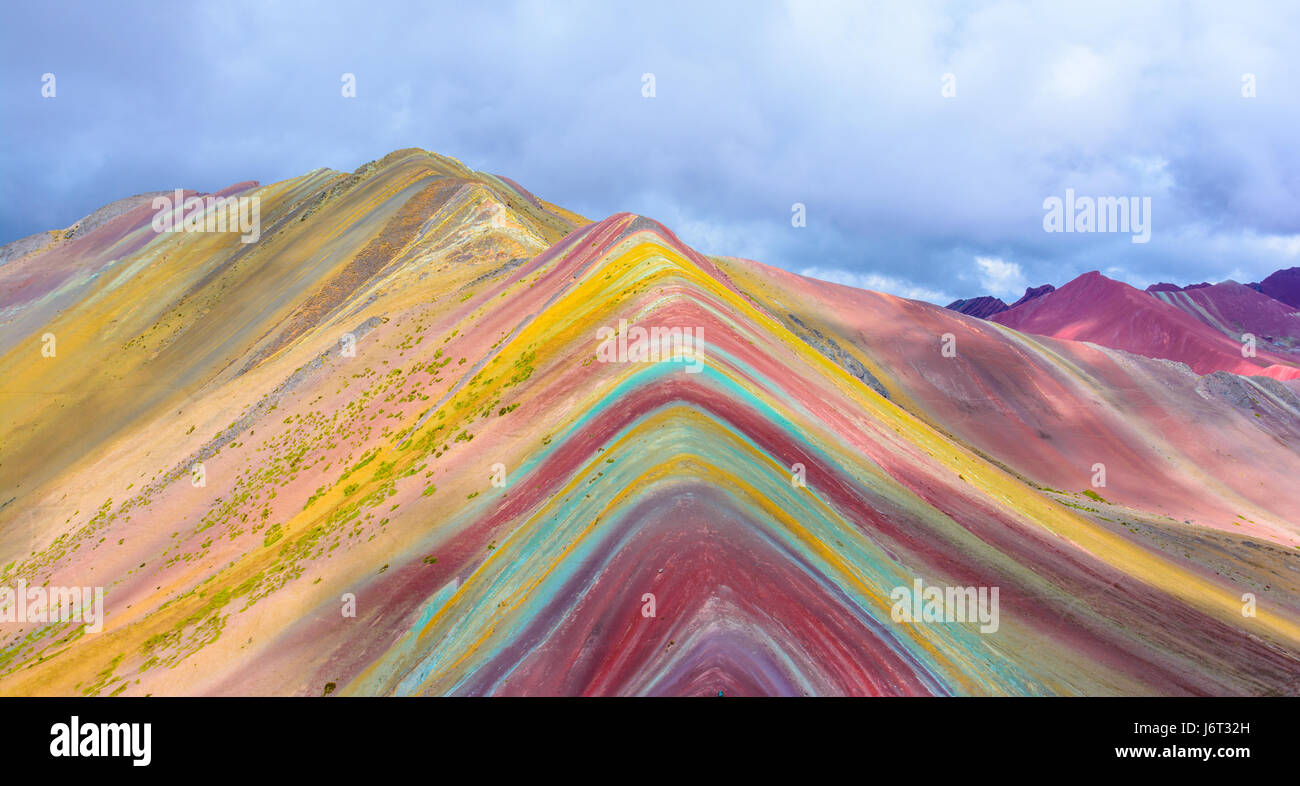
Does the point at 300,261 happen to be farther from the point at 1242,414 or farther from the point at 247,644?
the point at 1242,414

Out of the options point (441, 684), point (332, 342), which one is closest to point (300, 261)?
point (332, 342)
